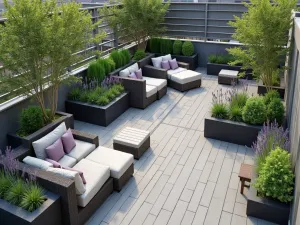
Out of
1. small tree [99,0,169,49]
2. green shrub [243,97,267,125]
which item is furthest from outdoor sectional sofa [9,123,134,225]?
small tree [99,0,169,49]

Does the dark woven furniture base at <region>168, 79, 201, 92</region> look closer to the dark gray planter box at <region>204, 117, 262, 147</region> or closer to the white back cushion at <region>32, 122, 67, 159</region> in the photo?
the dark gray planter box at <region>204, 117, 262, 147</region>

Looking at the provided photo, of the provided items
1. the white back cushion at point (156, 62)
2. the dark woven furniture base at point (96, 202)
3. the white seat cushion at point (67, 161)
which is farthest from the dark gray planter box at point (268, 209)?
the white back cushion at point (156, 62)

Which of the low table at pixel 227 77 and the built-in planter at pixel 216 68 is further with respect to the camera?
the built-in planter at pixel 216 68

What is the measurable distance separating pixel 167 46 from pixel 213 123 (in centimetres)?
519

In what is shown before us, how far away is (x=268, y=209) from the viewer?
13.1ft

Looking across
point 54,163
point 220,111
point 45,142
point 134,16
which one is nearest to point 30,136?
point 45,142

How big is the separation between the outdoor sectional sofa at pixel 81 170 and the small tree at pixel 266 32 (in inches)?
157

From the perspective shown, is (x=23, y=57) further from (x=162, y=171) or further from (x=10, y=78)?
(x=162, y=171)

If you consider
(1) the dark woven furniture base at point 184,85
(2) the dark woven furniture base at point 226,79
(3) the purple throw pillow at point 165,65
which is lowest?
(1) the dark woven furniture base at point 184,85

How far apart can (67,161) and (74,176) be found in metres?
0.92

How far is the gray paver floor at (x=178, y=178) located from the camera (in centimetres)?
421

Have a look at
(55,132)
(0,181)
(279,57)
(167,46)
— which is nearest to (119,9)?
(167,46)

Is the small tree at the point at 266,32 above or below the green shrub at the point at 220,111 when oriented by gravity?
above

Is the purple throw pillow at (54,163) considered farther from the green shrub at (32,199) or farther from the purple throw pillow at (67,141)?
the green shrub at (32,199)
